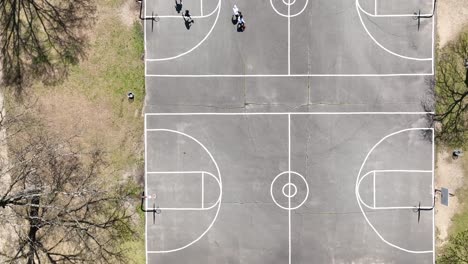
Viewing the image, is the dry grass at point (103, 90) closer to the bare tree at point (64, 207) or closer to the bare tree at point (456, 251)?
the bare tree at point (64, 207)

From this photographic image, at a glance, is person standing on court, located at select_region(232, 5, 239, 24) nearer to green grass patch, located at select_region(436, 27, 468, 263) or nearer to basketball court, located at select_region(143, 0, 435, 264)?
basketball court, located at select_region(143, 0, 435, 264)

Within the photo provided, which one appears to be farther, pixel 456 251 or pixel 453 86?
pixel 456 251

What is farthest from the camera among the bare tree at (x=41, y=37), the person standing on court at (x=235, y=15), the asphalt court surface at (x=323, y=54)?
the bare tree at (x=41, y=37)

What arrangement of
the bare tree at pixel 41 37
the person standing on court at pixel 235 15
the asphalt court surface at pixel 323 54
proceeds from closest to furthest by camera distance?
1. the person standing on court at pixel 235 15
2. the asphalt court surface at pixel 323 54
3. the bare tree at pixel 41 37

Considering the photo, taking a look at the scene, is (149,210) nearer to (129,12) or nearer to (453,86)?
(129,12)

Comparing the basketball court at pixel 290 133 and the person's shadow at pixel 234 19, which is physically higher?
the person's shadow at pixel 234 19

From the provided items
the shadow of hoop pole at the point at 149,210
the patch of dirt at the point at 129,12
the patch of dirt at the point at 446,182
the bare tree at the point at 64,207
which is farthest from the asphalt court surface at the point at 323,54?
the bare tree at the point at 64,207

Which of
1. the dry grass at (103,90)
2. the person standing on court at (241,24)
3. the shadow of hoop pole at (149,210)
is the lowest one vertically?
the shadow of hoop pole at (149,210)

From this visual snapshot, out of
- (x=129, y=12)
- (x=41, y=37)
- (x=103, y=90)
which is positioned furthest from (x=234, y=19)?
(x=41, y=37)
